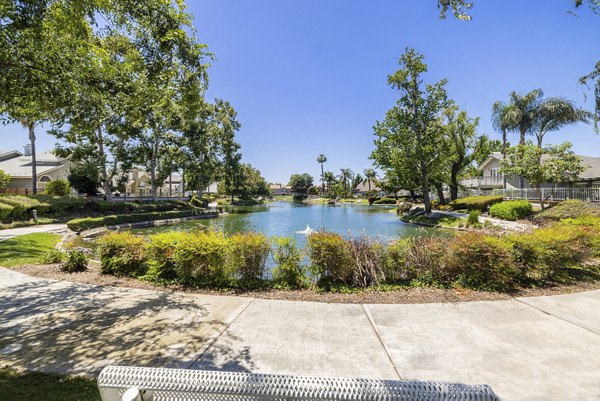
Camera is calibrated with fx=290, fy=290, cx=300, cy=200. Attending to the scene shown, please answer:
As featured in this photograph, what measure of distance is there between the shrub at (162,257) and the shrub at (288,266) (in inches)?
100

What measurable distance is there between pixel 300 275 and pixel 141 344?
3.69 metres

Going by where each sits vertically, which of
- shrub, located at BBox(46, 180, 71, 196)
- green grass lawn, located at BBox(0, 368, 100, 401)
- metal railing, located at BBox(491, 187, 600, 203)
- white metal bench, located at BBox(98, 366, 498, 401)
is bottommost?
green grass lawn, located at BBox(0, 368, 100, 401)

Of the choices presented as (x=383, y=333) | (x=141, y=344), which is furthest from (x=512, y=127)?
(x=141, y=344)

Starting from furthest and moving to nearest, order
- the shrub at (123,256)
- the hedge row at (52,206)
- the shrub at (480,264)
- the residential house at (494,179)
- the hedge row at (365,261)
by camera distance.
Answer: the residential house at (494,179) < the hedge row at (52,206) < the shrub at (123,256) < the hedge row at (365,261) < the shrub at (480,264)

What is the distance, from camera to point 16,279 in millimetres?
7301

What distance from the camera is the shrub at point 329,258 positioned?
22.2 ft

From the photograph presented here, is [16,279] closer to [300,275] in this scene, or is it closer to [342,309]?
[300,275]

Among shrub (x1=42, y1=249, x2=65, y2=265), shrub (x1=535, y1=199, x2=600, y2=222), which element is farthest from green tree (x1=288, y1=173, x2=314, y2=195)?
shrub (x1=42, y1=249, x2=65, y2=265)

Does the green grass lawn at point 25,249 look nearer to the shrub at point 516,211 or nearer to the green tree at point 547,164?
the shrub at point 516,211

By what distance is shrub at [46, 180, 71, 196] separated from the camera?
1232 inches

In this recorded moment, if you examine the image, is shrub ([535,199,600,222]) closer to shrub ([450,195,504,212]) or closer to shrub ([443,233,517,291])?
shrub ([450,195,504,212])

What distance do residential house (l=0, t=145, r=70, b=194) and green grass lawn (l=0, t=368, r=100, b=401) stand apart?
40.3 meters

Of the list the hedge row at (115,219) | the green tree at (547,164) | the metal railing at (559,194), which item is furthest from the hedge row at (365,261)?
the metal railing at (559,194)

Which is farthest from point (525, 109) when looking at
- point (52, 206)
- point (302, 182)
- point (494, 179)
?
point (302, 182)
